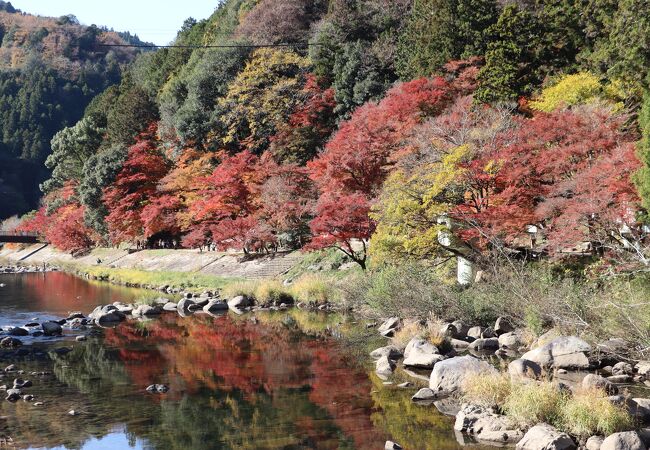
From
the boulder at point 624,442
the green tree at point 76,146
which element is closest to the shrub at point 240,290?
the boulder at point 624,442

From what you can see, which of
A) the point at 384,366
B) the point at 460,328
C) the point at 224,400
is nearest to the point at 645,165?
the point at 460,328

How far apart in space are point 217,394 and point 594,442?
7753 mm

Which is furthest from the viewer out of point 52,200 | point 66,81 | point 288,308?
point 66,81

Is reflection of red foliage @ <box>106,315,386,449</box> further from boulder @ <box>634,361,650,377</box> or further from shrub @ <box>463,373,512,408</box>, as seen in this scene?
boulder @ <box>634,361,650,377</box>

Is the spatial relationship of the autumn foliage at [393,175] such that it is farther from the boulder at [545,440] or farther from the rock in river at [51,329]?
the rock in river at [51,329]

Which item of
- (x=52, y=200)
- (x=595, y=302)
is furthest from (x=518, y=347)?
(x=52, y=200)

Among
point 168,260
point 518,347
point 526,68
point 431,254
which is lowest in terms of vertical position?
point 168,260

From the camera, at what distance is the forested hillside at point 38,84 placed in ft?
325

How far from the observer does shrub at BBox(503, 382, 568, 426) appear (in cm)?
1103

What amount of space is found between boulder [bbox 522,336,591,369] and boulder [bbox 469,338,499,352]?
2388 mm

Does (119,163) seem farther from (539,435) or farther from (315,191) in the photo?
(539,435)

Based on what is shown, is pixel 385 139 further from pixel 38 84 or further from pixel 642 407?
pixel 38 84

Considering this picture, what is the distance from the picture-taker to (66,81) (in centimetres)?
11456

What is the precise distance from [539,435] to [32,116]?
10533 centimetres
